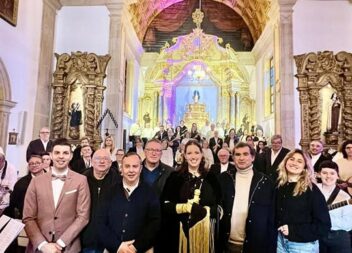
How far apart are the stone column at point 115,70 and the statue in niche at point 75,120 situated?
935mm

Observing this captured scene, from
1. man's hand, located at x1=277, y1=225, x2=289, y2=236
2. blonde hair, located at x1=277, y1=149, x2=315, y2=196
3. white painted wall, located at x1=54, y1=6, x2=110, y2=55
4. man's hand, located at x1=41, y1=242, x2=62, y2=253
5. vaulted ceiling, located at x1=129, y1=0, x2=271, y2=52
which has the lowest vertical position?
man's hand, located at x1=41, y1=242, x2=62, y2=253


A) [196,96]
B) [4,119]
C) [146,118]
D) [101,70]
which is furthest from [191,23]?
[4,119]

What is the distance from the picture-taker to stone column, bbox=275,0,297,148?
10.7 m

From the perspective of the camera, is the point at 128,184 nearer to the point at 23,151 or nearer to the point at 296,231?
the point at 296,231

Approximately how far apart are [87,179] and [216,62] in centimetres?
1615

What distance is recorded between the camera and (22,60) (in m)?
9.84

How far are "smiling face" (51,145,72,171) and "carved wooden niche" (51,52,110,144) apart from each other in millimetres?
8082

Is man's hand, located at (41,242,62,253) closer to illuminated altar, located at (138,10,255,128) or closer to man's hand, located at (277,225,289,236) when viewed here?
man's hand, located at (277,225,289,236)

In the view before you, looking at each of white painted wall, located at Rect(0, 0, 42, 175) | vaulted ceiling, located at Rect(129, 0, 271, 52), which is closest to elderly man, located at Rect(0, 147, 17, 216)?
white painted wall, located at Rect(0, 0, 42, 175)

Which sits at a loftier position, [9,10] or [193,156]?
[9,10]

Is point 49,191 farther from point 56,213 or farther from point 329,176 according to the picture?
point 329,176

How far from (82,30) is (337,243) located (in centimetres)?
1080

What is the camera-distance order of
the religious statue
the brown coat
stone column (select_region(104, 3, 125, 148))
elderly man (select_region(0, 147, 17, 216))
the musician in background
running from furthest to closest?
the religious statue < stone column (select_region(104, 3, 125, 148)) < elderly man (select_region(0, 147, 17, 216)) < the musician in background < the brown coat

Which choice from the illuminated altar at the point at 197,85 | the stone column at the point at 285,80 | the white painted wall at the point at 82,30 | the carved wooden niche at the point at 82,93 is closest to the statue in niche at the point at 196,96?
the illuminated altar at the point at 197,85
